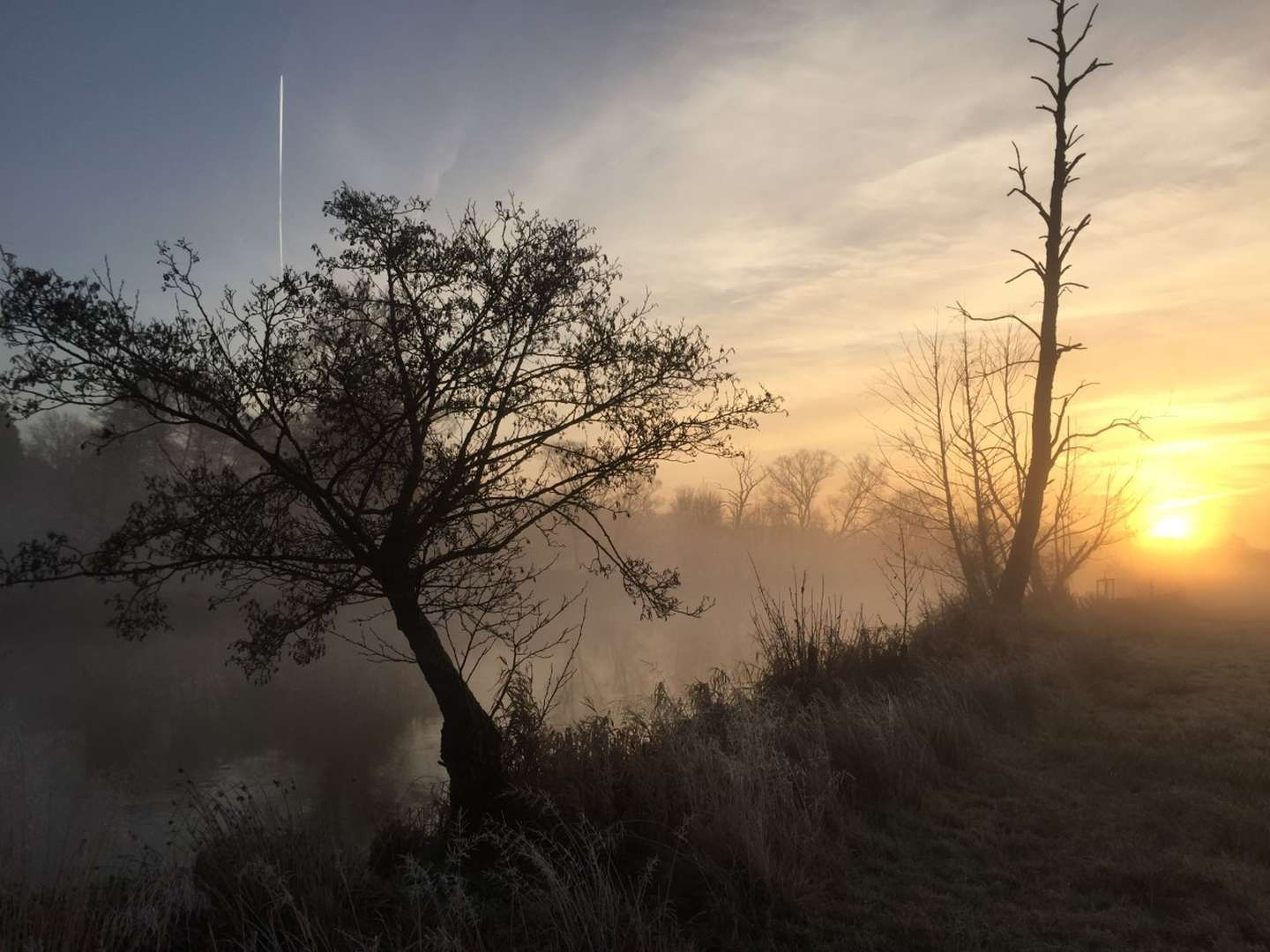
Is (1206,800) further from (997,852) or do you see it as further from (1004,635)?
(1004,635)

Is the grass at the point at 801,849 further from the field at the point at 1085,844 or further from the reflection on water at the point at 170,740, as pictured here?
the reflection on water at the point at 170,740

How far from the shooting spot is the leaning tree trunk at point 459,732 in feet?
23.6

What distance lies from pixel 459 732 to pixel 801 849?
3.43 m

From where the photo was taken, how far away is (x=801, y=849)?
16.7ft

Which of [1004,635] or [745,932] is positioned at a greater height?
[1004,635]

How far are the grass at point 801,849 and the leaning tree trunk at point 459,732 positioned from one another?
1.09 feet

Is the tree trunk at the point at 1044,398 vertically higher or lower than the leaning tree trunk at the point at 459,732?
higher

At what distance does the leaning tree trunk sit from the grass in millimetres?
334

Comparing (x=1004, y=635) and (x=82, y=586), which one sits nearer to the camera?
(x=1004, y=635)

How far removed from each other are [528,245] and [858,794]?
550 cm

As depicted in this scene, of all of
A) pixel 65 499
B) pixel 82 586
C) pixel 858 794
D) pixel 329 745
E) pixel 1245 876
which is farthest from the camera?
pixel 65 499

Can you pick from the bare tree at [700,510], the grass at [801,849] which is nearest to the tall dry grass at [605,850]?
the grass at [801,849]

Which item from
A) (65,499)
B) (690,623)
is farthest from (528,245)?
(65,499)

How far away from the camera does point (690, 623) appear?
130 feet
